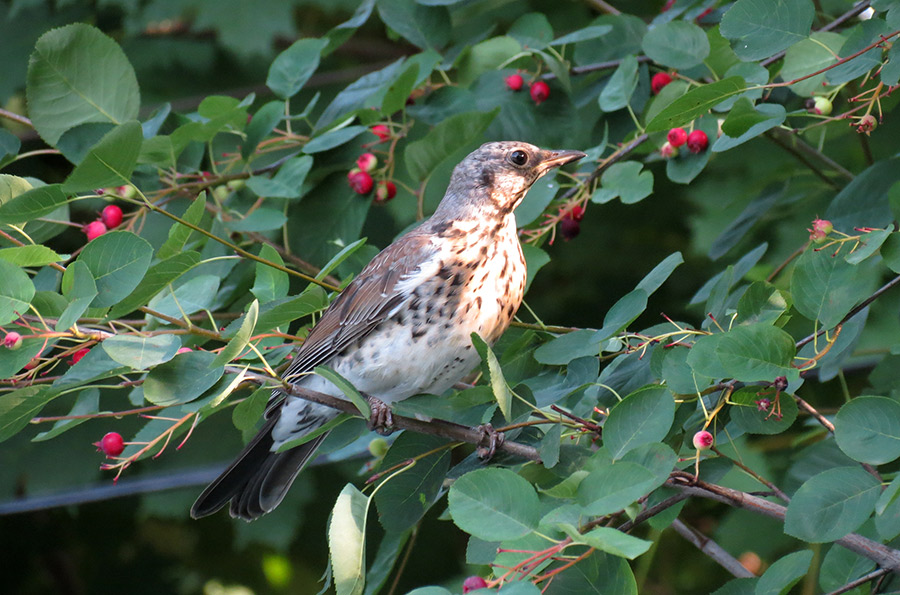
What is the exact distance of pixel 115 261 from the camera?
63.4 inches

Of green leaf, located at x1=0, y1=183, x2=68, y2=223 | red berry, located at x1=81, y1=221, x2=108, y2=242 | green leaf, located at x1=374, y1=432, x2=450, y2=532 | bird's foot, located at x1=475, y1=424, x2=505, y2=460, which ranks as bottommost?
green leaf, located at x1=374, y1=432, x2=450, y2=532

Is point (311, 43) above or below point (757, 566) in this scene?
above

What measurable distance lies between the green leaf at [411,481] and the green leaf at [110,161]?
71 centimetres

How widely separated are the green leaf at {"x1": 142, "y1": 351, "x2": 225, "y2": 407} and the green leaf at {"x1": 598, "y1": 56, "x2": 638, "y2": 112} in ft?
3.84

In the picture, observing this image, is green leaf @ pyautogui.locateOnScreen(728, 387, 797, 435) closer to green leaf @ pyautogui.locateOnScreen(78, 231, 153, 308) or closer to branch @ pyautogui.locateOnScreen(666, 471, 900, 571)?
branch @ pyautogui.locateOnScreen(666, 471, 900, 571)

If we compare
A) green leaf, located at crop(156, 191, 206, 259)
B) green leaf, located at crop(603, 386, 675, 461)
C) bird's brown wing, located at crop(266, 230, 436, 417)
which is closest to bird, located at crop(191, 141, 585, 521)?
bird's brown wing, located at crop(266, 230, 436, 417)

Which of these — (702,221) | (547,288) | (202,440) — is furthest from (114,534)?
(702,221)

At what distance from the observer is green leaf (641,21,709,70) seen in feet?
6.99

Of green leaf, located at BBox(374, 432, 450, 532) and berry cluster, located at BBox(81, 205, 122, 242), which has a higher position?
berry cluster, located at BBox(81, 205, 122, 242)

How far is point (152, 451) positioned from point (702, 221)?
7.41ft

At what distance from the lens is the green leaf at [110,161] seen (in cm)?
163

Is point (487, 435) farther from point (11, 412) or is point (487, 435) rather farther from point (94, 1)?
point (94, 1)

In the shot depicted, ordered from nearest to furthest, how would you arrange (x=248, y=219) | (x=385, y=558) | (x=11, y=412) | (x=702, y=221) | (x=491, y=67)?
1. (x=11, y=412)
2. (x=385, y=558)
3. (x=248, y=219)
4. (x=491, y=67)
5. (x=702, y=221)

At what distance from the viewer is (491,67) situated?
8.59 ft
